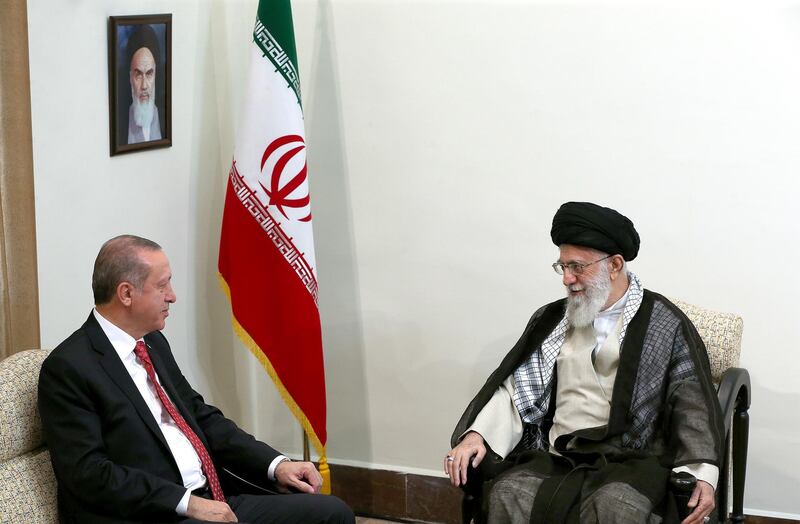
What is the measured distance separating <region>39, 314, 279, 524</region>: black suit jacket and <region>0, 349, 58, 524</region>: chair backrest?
59 mm

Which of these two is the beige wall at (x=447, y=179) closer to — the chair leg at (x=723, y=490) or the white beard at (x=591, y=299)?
the chair leg at (x=723, y=490)

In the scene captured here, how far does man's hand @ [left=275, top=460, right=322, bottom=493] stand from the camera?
10.8 ft

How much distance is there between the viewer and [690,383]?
11.3 ft

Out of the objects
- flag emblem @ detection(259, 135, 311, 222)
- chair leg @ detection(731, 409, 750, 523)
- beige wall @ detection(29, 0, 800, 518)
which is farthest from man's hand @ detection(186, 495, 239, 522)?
chair leg @ detection(731, 409, 750, 523)

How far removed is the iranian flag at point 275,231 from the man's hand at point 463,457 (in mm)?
979

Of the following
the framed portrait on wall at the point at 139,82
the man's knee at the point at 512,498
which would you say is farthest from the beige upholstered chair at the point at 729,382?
the framed portrait on wall at the point at 139,82

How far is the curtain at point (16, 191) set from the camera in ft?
10.7

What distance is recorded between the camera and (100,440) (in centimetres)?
292

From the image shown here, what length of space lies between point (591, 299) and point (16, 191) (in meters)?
1.85

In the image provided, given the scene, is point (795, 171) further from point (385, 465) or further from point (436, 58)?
point (385, 465)

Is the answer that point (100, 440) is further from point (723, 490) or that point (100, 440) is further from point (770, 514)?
point (770, 514)

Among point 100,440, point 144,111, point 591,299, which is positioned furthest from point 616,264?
point 144,111

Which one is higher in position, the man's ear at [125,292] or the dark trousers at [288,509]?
the man's ear at [125,292]

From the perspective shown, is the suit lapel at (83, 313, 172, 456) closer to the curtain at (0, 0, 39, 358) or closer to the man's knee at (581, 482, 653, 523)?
the curtain at (0, 0, 39, 358)
